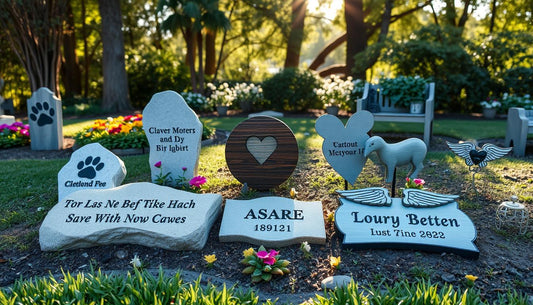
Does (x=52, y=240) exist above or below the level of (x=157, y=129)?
below

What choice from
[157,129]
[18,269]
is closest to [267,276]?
[18,269]

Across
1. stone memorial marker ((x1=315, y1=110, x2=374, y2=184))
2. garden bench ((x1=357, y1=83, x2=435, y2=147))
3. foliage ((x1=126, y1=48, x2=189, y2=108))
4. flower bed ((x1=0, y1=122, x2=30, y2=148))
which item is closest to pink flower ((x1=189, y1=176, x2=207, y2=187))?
stone memorial marker ((x1=315, y1=110, x2=374, y2=184))

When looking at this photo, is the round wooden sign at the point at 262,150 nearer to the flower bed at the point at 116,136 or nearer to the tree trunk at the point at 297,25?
the flower bed at the point at 116,136

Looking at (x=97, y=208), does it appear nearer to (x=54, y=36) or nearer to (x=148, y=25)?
(x=54, y=36)

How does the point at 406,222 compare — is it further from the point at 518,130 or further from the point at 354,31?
the point at 354,31

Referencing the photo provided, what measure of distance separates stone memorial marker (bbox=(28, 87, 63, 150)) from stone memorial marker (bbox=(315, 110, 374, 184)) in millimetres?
5615

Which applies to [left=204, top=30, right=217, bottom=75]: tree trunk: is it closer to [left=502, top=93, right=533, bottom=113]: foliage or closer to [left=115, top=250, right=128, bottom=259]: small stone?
[left=502, top=93, right=533, bottom=113]: foliage

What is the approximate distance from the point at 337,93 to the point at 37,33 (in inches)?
408

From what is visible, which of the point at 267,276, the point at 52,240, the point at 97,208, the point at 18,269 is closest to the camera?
the point at 267,276

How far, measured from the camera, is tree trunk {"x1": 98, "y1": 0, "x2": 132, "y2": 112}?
13.4 m

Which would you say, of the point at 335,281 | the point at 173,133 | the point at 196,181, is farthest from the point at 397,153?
the point at 173,133

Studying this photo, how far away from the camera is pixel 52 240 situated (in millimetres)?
3375

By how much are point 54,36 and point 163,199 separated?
1234 centimetres

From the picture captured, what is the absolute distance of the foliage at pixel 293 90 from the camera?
1332cm
